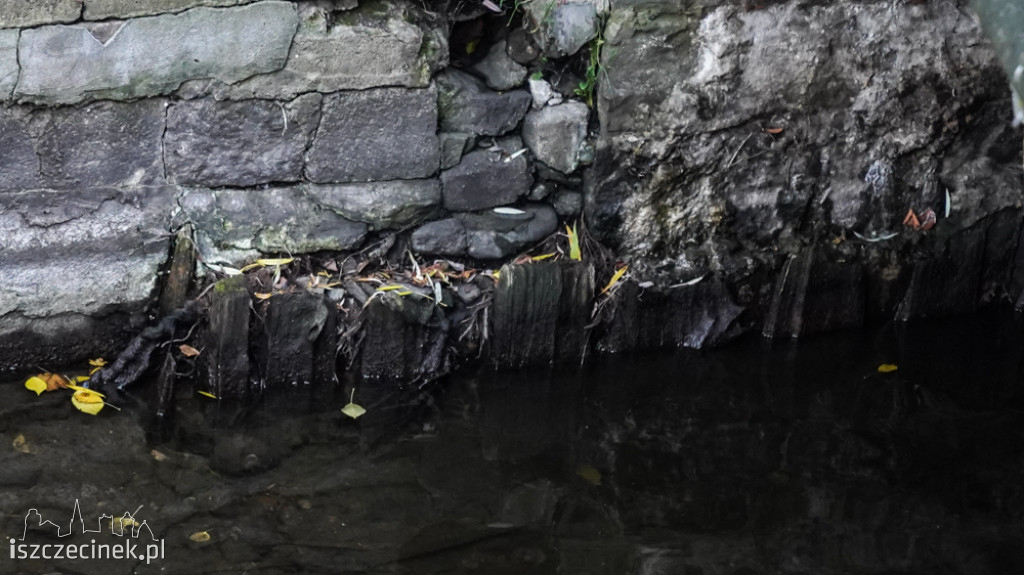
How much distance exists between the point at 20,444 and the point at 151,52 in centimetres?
122

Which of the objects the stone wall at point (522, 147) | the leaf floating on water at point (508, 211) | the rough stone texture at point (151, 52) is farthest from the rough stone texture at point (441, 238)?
the rough stone texture at point (151, 52)

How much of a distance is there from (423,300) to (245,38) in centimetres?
101

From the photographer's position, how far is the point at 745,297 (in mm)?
3879

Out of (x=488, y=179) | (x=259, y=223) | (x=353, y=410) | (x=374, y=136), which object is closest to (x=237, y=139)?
(x=259, y=223)

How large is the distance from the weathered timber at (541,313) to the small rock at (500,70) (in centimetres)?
65

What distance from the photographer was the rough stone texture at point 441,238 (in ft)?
12.0

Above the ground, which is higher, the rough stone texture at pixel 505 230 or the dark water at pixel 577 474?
the rough stone texture at pixel 505 230

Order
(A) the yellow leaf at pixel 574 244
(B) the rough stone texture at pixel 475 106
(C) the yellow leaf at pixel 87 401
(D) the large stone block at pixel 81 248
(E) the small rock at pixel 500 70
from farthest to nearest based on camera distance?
(A) the yellow leaf at pixel 574 244 < (E) the small rock at pixel 500 70 < (B) the rough stone texture at pixel 475 106 < (D) the large stone block at pixel 81 248 < (C) the yellow leaf at pixel 87 401

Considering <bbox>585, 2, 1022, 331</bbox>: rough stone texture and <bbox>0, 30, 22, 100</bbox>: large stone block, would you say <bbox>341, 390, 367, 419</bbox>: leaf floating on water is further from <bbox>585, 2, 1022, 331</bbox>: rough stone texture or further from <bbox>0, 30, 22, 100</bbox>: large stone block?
A: <bbox>0, 30, 22, 100</bbox>: large stone block

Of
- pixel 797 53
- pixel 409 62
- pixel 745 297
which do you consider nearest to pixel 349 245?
pixel 409 62

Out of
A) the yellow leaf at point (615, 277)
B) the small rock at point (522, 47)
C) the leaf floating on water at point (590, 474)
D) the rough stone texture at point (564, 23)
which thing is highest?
the rough stone texture at point (564, 23)

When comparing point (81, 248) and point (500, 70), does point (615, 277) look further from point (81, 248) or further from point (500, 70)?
point (81, 248)

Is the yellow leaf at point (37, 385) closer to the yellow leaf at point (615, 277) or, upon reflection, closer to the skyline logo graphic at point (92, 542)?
the skyline logo graphic at point (92, 542)

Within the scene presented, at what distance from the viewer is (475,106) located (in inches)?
142
